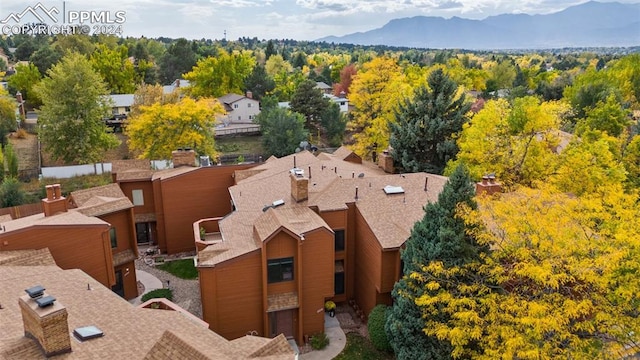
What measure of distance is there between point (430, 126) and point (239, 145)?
35609 millimetres

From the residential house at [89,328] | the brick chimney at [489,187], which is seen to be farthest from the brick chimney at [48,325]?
the brick chimney at [489,187]

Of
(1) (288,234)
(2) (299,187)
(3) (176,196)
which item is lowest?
(3) (176,196)

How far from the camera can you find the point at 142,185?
34.6m

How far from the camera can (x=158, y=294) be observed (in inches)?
1128

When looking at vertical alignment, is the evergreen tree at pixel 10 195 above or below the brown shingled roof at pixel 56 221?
below

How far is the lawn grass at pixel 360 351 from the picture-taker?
76.4ft

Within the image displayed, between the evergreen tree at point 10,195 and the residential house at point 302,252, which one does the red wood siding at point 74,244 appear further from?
the evergreen tree at point 10,195

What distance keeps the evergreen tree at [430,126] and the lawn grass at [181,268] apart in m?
19.5

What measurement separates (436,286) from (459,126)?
23640 mm

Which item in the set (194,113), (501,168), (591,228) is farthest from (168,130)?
(591,228)

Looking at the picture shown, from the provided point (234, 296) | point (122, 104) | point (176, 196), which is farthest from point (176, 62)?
point (234, 296)

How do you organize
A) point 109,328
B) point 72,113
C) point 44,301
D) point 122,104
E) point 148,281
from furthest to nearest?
1. point 122,104
2. point 72,113
3. point 148,281
4. point 109,328
5. point 44,301

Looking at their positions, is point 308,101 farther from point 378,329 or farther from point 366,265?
point 378,329

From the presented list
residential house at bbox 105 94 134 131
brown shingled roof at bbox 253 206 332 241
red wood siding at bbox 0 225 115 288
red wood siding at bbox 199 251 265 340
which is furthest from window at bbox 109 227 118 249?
residential house at bbox 105 94 134 131
